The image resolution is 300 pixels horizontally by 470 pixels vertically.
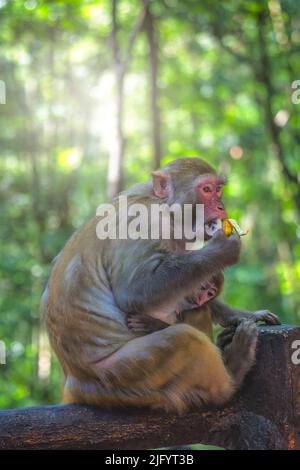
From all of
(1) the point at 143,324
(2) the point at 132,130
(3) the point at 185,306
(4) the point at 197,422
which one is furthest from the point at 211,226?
(2) the point at 132,130

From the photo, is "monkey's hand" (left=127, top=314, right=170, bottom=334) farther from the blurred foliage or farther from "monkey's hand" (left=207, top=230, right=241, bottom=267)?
the blurred foliage

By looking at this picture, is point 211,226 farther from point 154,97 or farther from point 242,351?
point 154,97

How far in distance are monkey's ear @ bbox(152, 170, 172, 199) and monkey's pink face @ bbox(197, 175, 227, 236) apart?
166 millimetres

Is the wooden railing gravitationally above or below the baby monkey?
below

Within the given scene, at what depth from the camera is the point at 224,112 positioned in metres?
10.6

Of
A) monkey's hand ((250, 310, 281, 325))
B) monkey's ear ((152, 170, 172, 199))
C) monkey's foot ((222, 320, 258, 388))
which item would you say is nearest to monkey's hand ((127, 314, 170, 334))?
monkey's foot ((222, 320, 258, 388))

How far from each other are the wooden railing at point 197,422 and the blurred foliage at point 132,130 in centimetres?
519

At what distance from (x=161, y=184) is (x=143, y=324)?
81cm

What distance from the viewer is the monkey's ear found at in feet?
11.2

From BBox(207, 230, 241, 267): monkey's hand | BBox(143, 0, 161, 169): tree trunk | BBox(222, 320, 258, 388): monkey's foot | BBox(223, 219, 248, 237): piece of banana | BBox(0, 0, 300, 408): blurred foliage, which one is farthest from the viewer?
BBox(0, 0, 300, 408): blurred foliage

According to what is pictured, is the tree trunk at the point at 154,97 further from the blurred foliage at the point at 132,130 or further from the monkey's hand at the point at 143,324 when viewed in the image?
the monkey's hand at the point at 143,324

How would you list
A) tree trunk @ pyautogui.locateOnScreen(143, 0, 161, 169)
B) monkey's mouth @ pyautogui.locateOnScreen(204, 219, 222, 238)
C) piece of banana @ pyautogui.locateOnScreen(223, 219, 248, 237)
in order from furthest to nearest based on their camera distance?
1. tree trunk @ pyautogui.locateOnScreen(143, 0, 161, 169)
2. monkey's mouth @ pyautogui.locateOnScreen(204, 219, 222, 238)
3. piece of banana @ pyautogui.locateOnScreen(223, 219, 248, 237)

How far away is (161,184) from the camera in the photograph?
3424mm

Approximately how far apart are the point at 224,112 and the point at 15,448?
8702mm
